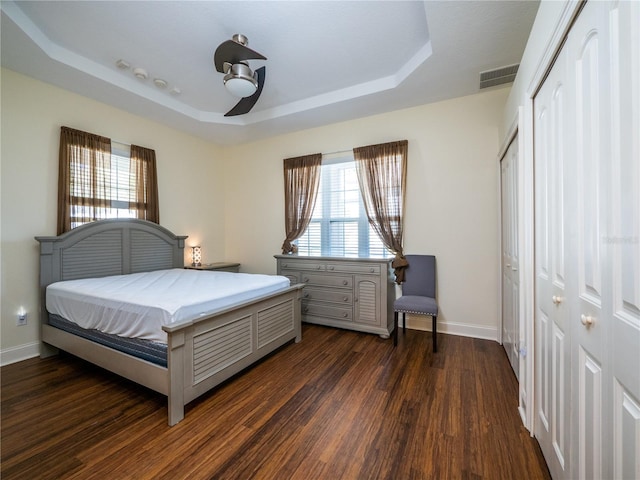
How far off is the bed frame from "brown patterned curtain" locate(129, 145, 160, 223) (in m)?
0.24

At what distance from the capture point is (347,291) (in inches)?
137

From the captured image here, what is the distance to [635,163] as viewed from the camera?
28.3 inches

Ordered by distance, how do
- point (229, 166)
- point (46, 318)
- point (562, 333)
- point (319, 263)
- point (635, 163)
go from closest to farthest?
point (635, 163) → point (562, 333) → point (46, 318) → point (319, 263) → point (229, 166)

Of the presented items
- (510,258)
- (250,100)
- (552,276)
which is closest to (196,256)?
(250,100)

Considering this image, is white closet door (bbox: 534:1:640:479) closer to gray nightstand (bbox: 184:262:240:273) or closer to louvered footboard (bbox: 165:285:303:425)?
louvered footboard (bbox: 165:285:303:425)

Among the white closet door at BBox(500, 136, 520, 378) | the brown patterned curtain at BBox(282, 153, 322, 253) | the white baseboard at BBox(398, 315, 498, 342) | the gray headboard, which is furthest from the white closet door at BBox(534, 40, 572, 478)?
the gray headboard

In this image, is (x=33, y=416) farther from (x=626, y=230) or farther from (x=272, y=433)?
(x=626, y=230)

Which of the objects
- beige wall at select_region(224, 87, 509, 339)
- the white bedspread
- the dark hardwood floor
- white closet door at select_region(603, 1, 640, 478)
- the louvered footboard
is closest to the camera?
white closet door at select_region(603, 1, 640, 478)

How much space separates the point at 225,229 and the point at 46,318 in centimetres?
276

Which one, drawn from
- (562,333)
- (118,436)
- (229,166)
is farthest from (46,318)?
(562,333)

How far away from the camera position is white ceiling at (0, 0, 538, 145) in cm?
215

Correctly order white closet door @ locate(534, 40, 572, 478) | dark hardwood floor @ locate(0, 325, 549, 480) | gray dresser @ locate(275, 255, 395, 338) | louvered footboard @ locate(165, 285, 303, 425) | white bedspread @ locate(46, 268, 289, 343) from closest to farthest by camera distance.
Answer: white closet door @ locate(534, 40, 572, 478), dark hardwood floor @ locate(0, 325, 549, 480), louvered footboard @ locate(165, 285, 303, 425), white bedspread @ locate(46, 268, 289, 343), gray dresser @ locate(275, 255, 395, 338)

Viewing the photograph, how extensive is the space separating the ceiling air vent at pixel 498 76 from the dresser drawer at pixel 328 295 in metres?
2.82

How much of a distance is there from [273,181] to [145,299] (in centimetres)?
299
